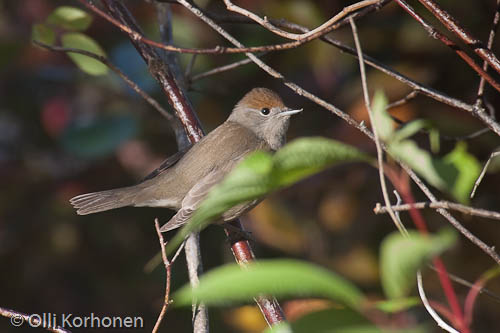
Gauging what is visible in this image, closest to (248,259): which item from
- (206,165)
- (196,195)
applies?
(196,195)

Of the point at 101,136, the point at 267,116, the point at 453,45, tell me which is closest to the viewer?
the point at 453,45

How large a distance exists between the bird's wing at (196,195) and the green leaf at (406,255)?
2.61m

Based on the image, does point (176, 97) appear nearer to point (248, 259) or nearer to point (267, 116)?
point (248, 259)

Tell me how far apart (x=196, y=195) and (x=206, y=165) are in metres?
0.19

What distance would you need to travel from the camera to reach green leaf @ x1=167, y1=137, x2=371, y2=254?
3.54 ft

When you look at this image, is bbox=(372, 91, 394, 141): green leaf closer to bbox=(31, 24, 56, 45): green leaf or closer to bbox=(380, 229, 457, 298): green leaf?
bbox=(380, 229, 457, 298): green leaf

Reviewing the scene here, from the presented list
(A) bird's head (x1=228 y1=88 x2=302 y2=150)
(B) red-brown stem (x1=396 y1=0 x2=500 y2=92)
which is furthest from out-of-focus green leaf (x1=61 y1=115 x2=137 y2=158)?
(B) red-brown stem (x1=396 y1=0 x2=500 y2=92)

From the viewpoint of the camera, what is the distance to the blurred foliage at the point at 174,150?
13.8 ft

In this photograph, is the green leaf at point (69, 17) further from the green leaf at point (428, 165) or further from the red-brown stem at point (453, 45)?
the green leaf at point (428, 165)

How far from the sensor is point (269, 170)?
1095 mm

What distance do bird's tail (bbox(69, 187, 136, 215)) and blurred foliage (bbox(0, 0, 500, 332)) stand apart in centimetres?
63

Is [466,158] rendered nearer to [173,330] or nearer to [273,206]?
[273,206]

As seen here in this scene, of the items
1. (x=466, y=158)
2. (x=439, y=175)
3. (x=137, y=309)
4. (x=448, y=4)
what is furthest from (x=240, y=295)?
(x=137, y=309)

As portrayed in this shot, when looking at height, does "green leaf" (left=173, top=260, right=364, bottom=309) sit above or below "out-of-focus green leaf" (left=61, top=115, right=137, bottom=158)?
below
